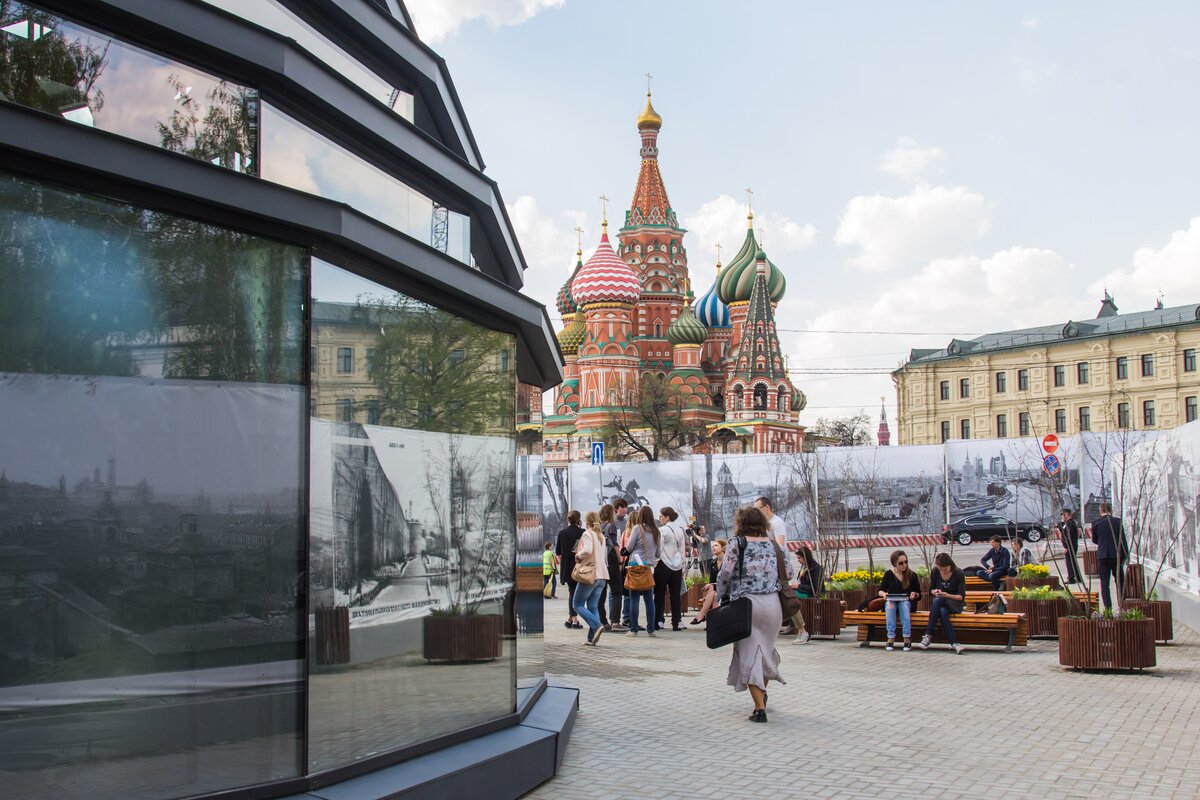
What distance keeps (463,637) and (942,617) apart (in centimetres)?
913

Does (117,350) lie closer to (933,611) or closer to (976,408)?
(933,611)

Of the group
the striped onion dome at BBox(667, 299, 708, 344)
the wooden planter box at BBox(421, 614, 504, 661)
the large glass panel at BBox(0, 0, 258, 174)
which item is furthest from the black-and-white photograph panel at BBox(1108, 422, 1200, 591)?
the striped onion dome at BBox(667, 299, 708, 344)

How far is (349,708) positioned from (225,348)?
1.94 m

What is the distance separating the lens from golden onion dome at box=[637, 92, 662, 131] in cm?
10331

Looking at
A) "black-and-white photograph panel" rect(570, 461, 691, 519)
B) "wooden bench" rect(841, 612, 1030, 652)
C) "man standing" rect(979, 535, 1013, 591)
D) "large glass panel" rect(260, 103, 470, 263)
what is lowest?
"wooden bench" rect(841, 612, 1030, 652)

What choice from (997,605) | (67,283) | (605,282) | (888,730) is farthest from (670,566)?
(605,282)

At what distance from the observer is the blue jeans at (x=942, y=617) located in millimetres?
15008

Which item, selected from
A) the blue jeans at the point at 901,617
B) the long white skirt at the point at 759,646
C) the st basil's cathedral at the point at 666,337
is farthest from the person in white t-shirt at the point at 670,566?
the st basil's cathedral at the point at 666,337

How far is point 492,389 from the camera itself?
8.22 m

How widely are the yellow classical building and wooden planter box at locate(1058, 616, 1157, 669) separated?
72.7 metres

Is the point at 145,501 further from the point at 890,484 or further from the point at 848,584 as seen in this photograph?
the point at 890,484

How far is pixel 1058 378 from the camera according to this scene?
3622 inches

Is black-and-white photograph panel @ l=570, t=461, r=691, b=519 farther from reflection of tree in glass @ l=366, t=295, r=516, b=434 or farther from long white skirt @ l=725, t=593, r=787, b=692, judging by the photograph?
reflection of tree in glass @ l=366, t=295, r=516, b=434

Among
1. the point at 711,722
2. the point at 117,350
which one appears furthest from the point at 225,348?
the point at 711,722
